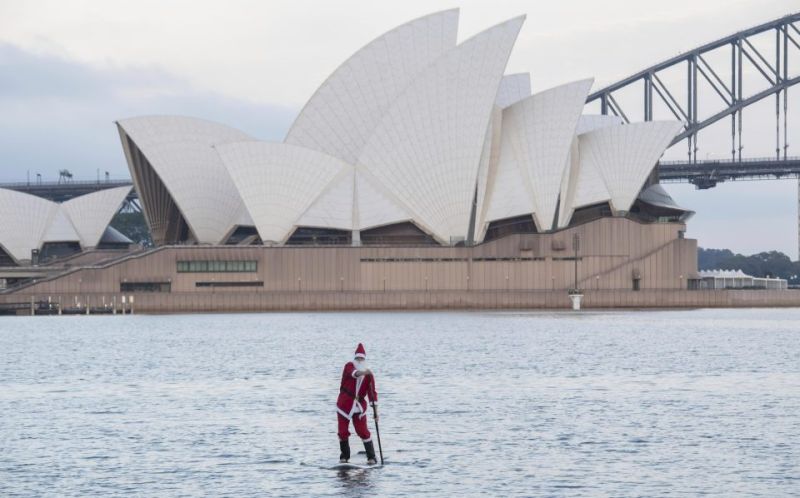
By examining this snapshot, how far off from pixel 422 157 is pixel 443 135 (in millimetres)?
2347

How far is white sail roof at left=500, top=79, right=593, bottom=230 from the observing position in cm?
10281

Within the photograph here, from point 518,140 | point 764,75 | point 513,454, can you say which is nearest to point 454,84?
point 518,140

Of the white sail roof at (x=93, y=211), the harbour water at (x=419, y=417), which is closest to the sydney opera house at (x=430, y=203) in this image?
the white sail roof at (x=93, y=211)

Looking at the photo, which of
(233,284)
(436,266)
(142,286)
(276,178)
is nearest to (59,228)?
(142,286)

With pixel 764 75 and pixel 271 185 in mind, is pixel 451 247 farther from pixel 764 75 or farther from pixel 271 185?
pixel 764 75

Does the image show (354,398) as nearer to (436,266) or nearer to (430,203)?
(436,266)

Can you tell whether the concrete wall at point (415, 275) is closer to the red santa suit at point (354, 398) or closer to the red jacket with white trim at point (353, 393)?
the red santa suit at point (354, 398)

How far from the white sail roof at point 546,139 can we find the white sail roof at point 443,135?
153 inches

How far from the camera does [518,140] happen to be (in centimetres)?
10431

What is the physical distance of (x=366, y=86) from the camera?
10562 cm

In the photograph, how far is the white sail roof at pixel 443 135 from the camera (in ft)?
329

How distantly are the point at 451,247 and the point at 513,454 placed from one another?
77.3 m

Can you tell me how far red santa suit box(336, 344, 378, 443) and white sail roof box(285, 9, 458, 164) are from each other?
79820 mm

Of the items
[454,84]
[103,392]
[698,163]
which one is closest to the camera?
[103,392]
